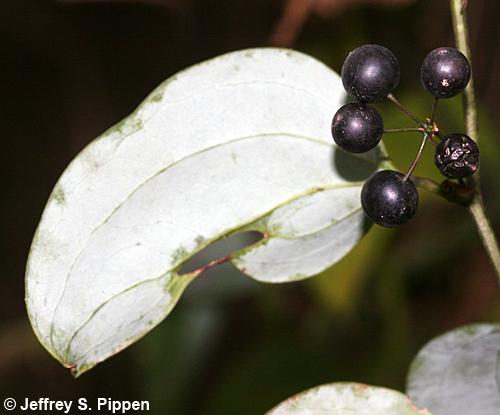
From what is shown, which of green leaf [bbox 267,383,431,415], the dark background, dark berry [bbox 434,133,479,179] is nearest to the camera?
dark berry [bbox 434,133,479,179]

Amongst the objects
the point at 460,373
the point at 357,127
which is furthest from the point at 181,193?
→ the point at 460,373

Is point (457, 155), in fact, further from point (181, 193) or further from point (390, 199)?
point (181, 193)

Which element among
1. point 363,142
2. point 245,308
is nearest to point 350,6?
point 245,308

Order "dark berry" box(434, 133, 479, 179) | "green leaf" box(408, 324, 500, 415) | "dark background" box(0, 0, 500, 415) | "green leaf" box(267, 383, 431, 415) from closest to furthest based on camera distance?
"dark berry" box(434, 133, 479, 179) < "green leaf" box(267, 383, 431, 415) < "green leaf" box(408, 324, 500, 415) < "dark background" box(0, 0, 500, 415)

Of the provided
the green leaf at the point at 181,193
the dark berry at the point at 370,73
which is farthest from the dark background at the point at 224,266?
the dark berry at the point at 370,73

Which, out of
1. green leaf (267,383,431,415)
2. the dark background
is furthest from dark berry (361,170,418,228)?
the dark background

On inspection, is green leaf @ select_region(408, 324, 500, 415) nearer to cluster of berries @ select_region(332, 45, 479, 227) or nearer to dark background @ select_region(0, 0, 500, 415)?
cluster of berries @ select_region(332, 45, 479, 227)

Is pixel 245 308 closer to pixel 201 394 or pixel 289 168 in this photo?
pixel 201 394
